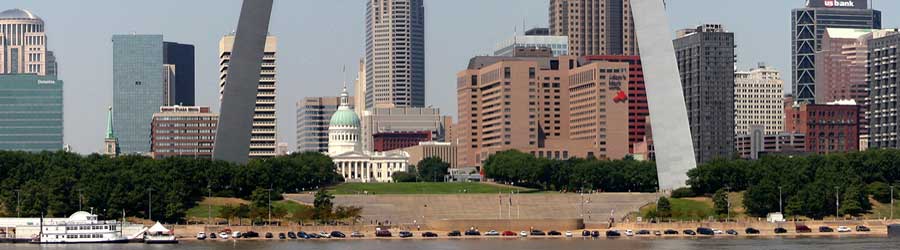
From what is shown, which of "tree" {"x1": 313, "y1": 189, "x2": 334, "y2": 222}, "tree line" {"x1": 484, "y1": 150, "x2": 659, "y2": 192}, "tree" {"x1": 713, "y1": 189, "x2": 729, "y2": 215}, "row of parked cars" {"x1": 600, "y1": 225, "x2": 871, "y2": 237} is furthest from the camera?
"tree line" {"x1": 484, "y1": 150, "x2": 659, "y2": 192}

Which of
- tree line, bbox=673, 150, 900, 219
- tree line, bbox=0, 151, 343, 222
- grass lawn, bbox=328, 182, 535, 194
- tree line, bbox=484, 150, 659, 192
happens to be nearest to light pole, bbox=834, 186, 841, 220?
tree line, bbox=673, 150, 900, 219

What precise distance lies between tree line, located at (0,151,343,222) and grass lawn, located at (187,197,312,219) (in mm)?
663

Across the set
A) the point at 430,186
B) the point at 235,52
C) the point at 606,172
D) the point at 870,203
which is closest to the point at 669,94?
the point at 870,203

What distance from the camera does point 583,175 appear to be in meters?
143

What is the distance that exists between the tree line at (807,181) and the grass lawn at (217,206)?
76.6 ft

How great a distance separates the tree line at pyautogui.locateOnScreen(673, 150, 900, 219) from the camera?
11338cm

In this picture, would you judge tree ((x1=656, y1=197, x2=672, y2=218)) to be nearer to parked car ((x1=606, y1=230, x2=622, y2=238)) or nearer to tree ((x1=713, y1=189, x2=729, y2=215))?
tree ((x1=713, y1=189, x2=729, y2=215))

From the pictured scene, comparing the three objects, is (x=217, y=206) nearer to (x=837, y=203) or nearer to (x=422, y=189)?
(x=422, y=189)

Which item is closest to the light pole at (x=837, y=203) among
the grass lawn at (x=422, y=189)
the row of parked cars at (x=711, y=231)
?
the row of parked cars at (x=711, y=231)

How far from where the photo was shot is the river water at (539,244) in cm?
9019

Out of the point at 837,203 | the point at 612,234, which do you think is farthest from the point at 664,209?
the point at 837,203

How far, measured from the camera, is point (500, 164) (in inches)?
6550

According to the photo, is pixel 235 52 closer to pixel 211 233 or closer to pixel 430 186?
pixel 211 233

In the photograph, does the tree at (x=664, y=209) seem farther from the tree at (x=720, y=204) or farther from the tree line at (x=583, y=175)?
the tree line at (x=583, y=175)
